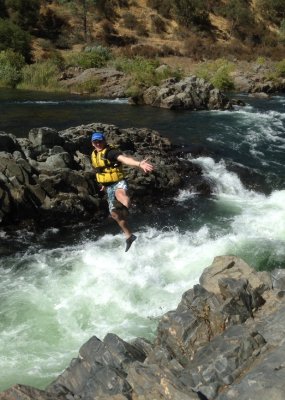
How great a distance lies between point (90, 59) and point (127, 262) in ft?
138

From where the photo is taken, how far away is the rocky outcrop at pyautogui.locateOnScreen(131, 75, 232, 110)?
3547 centimetres

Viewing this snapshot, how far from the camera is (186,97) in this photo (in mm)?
35594

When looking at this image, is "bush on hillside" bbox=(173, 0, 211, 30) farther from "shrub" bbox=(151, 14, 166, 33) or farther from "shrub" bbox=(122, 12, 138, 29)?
"shrub" bbox=(122, 12, 138, 29)

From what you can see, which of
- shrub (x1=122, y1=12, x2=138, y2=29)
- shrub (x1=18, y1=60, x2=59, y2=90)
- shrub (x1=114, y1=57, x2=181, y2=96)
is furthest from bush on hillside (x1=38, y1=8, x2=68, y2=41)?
shrub (x1=18, y1=60, x2=59, y2=90)

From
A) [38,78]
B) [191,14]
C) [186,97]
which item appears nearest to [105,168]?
[186,97]

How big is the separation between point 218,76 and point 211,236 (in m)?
35.3

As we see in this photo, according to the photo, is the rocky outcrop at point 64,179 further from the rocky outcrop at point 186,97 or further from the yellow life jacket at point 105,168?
the rocky outcrop at point 186,97

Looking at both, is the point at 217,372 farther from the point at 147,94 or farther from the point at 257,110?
the point at 147,94

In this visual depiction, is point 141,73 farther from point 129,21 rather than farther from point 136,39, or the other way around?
point 129,21

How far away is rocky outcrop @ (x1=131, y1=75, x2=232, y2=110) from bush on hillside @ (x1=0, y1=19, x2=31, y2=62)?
69.4 feet

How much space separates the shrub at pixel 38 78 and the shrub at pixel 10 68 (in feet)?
2.33

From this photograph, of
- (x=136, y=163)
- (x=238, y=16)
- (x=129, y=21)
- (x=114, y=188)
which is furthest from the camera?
(x=238, y=16)

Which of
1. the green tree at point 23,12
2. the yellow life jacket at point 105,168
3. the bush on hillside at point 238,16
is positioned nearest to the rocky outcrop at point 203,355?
the yellow life jacket at point 105,168

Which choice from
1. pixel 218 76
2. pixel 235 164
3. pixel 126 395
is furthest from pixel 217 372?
pixel 218 76
